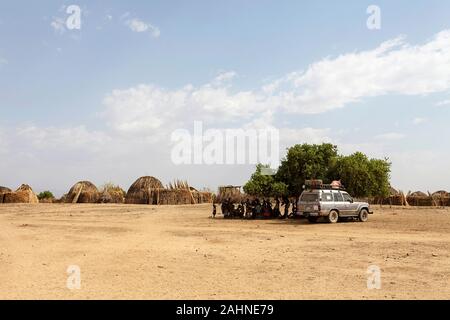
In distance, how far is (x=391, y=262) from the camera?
11344 millimetres

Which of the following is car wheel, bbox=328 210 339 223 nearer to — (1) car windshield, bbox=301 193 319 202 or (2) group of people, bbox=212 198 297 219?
(1) car windshield, bbox=301 193 319 202

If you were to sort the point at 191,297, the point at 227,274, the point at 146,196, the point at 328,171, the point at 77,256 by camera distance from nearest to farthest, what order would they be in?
the point at 191,297
the point at 227,274
the point at 77,256
the point at 328,171
the point at 146,196

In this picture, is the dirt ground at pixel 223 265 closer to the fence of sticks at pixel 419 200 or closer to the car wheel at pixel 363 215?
the car wheel at pixel 363 215

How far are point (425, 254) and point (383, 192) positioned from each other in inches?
766

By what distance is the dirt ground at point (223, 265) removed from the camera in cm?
817

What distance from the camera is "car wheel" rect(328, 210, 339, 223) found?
24453 millimetres

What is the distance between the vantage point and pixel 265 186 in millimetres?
31766

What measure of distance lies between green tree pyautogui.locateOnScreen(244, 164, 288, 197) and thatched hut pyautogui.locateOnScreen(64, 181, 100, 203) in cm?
2650

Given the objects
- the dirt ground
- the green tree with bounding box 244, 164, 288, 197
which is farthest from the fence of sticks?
the dirt ground

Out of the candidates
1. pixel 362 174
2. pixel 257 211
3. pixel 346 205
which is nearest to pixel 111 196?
pixel 257 211

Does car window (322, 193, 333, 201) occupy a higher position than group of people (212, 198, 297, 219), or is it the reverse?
car window (322, 193, 333, 201)
